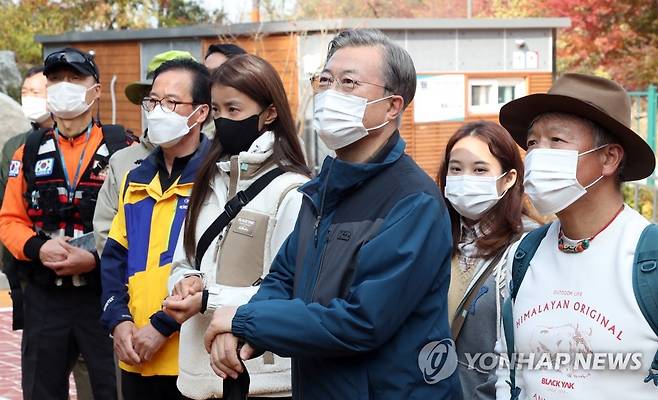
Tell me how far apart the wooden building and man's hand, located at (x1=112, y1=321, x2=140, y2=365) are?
1228 cm

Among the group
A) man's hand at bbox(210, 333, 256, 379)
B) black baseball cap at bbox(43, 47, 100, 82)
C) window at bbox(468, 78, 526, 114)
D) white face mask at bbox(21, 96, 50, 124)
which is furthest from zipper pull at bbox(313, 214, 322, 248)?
window at bbox(468, 78, 526, 114)

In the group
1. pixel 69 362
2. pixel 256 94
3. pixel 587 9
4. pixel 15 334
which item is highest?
pixel 587 9

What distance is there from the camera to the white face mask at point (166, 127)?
16.6 ft

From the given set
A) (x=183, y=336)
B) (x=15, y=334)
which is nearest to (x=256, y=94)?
(x=183, y=336)

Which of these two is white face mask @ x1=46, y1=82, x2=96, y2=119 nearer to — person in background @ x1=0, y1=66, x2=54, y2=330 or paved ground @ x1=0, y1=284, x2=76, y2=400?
person in background @ x1=0, y1=66, x2=54, y2=330

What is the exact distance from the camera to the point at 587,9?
82.1 ft

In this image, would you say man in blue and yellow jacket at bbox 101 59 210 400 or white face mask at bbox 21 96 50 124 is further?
white face mask at bbox 21 96 50 124

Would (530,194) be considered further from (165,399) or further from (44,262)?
(44,262)

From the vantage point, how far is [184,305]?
4.05 metres

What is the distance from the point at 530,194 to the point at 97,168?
3232mm

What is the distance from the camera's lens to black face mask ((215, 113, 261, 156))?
4.52 metres

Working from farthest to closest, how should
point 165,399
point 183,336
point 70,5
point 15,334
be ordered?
point 70,5
point 15,334
point 165,399
point 183,336

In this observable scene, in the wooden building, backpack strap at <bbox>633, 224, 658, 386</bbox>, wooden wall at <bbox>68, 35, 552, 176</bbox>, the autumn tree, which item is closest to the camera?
backpack strap at <bbox>633, 224, 658, 386</bbox>

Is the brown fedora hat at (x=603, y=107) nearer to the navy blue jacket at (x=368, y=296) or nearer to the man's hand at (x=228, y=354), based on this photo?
the navy blue jacket at (x=368, y=296)
